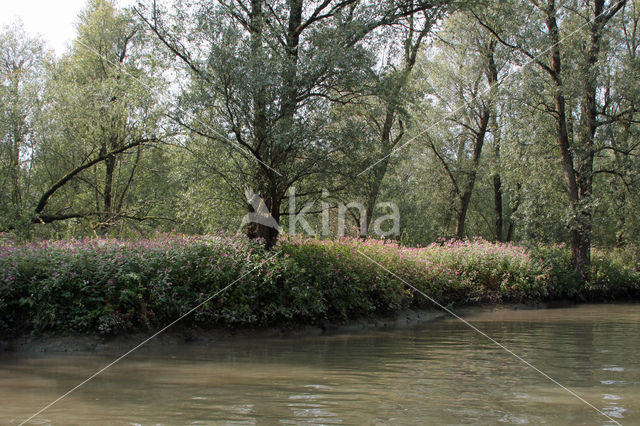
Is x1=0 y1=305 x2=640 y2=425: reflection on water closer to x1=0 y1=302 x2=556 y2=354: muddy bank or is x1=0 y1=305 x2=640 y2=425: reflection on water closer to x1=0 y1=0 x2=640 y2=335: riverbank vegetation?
x1=0 y1=302 x2=556 y2=354: muddy bank

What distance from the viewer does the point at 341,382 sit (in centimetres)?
615

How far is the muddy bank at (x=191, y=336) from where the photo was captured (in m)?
8.37

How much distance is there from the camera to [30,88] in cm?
1532

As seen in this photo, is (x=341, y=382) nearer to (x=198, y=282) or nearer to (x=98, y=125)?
(x=198, y=282)

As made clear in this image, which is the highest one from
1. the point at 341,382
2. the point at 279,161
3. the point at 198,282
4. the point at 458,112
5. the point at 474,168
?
the point at 458,112

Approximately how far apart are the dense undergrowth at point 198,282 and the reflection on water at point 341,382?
80 cm

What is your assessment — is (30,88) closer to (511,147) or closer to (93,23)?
(93,23)

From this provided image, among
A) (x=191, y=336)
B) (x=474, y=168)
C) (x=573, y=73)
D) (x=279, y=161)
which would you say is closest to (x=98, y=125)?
(x=279, y=161)

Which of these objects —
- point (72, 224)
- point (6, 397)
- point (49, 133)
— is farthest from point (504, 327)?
point (49, 133)

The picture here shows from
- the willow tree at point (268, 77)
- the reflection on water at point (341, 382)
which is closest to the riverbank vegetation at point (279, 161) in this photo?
the willow tree at point (268, 77)

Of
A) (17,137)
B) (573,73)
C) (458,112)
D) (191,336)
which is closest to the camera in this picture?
(191,336)

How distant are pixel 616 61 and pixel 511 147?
16.8 feet

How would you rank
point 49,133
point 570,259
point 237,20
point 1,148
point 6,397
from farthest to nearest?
1. point 570,259
2. point 49,133
3. point 1,148
4. point 237,20
5. point 6,397

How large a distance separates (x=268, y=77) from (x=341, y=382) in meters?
5.66
